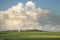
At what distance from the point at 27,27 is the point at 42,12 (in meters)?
0.43

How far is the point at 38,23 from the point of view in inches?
141

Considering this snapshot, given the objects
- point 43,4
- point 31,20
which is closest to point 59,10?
point 43,4

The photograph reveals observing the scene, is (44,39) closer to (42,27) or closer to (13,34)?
(42,27)

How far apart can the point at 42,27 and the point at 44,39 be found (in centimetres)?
25

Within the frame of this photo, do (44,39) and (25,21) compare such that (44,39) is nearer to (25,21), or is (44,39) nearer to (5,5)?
(25,21)

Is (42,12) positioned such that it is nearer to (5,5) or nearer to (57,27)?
(57,27)

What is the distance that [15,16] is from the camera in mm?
3609

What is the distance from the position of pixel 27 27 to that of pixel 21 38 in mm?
257

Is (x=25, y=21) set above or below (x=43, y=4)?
below

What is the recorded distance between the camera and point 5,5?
364 centimetres

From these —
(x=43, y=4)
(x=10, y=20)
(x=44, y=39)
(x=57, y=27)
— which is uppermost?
(x=43, y=4)

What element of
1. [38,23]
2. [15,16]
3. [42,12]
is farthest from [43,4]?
[15,16]

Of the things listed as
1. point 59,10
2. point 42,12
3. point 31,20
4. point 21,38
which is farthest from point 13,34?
point 59,10

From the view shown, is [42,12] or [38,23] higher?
[42,12]
